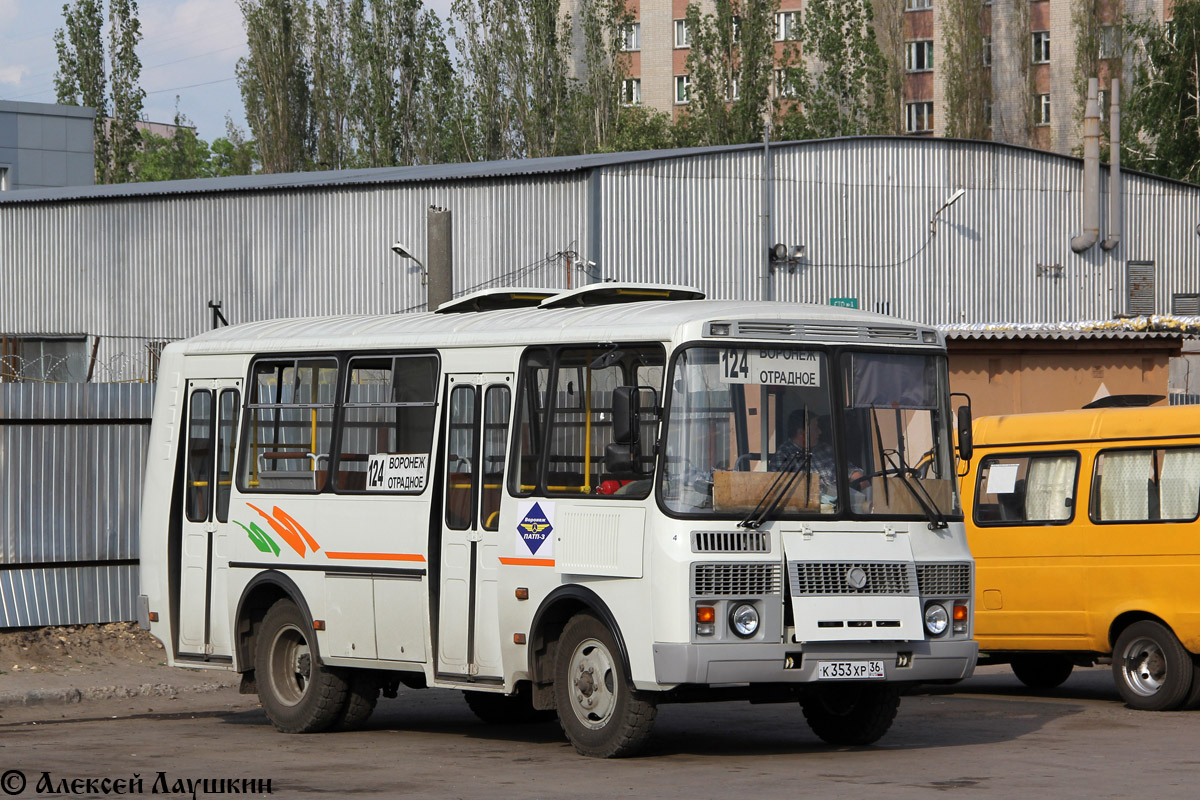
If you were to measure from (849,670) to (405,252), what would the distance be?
27165 millimetres

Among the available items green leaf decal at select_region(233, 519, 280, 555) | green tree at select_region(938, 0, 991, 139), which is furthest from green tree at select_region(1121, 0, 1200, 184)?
green leaf decal at select_region(233, 519, 280, 555)

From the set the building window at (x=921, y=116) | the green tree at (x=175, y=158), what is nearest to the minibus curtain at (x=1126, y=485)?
the building window at (x=921, y=116)

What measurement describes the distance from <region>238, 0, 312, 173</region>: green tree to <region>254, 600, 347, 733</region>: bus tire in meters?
57.0

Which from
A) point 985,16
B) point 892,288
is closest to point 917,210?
point 892,288

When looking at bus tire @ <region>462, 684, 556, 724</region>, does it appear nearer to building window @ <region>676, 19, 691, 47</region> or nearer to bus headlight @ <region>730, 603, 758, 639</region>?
bus headlight @ <region>730, 603, 758, 639</region>

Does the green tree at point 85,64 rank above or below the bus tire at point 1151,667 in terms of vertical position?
above

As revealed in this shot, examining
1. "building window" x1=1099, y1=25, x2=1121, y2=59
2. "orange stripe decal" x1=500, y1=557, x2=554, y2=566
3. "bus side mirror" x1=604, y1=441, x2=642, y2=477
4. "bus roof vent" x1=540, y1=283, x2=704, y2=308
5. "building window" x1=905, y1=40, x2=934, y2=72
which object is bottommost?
"orange stripe decal" x1=500, y1=557, x2=554, y2=566

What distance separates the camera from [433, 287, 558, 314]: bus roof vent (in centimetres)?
1350

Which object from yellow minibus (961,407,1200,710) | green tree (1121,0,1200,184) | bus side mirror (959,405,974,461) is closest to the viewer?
bus side mirror (959,405,974,461)

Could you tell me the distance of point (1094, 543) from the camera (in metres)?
14.2

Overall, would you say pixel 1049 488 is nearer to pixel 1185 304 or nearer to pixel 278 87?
pixel 1185 304

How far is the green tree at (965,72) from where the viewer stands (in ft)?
234

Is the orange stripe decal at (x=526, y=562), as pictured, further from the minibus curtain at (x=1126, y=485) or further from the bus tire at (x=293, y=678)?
the minibus curtain at (x=1126, y=485)

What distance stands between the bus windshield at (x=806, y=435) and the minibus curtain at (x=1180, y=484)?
3048mm
